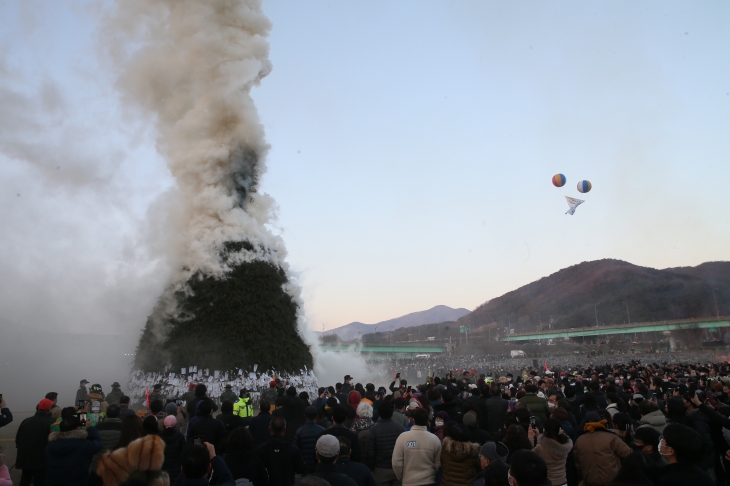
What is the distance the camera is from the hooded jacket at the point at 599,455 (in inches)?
248

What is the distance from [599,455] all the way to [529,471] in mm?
2530

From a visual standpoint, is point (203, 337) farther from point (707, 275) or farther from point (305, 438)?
point (707, 275)

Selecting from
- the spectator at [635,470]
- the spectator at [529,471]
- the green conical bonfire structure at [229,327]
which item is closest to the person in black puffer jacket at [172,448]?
the spectator at [529,471]

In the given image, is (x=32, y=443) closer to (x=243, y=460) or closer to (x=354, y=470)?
(x=243, y=460)

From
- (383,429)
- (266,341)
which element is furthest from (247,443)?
(266,341)

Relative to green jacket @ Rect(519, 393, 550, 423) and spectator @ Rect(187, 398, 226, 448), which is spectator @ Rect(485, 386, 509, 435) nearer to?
green jacket @ Rect(519, 393, 550, 423)

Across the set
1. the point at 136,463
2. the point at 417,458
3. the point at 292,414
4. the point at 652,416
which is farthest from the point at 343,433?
the point at 652,416

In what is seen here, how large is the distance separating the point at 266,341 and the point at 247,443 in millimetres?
20766

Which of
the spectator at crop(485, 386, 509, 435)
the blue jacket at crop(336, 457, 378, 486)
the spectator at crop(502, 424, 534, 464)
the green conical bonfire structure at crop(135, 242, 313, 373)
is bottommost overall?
the spectator at crop(485, 386, 509, 435)

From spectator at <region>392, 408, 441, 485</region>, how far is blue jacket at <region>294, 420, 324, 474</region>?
58.8 inches

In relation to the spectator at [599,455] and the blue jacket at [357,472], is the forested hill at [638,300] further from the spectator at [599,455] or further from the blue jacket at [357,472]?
the blue jacket at [357,472]

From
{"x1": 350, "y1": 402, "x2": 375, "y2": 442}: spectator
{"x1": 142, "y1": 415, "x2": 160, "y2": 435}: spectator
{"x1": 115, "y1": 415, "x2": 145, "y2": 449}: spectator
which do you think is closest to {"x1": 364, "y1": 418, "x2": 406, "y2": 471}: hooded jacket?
{"x1": 350, "y1": 402, "x2": 375, "y2": 442}: spectator

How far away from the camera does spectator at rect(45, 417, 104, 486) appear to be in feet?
23.2

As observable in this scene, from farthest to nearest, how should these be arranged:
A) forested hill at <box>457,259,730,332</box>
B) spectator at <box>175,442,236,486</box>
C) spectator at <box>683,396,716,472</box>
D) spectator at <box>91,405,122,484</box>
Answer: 1. forested hill at <box>457,259,730,332</box>
2. spectator at <box>91,405,122,484</box>
3. spectator at <box>683,396,716,472</box>
4. spectator at <box>175,442,236,486</box>
